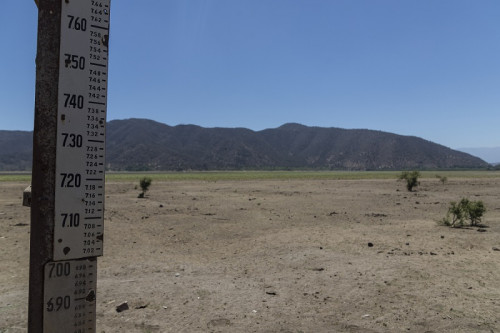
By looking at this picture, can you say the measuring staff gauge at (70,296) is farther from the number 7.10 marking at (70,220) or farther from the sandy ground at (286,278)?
the sandy ground at (286,278)

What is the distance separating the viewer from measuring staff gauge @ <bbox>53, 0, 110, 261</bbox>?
1.92 meters

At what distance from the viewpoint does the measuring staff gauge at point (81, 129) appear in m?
1.92

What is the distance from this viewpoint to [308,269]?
8.12m

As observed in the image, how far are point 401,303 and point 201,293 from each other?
339 cm

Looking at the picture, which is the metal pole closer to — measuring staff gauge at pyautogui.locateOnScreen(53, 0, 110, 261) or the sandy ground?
measuring staff gauge at pyautogui.locateOnScreen(53, 0, 110, 261)

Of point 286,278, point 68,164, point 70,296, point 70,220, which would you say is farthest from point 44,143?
point 286,278

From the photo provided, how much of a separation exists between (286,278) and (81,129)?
6.27 m

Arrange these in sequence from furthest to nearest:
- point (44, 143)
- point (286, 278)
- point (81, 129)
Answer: point (286, 278), point (81, 129), point (44, 143)

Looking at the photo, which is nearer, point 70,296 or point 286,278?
point 70,296

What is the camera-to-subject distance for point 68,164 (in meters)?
1.93

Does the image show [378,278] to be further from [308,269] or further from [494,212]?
[494,212]

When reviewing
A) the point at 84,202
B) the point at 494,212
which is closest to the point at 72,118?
the point at 84,202

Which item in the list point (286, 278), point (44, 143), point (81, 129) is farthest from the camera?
point (286, 278)

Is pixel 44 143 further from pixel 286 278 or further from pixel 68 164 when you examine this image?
pixel 286 278
